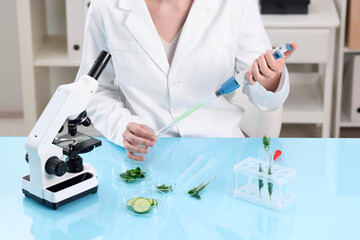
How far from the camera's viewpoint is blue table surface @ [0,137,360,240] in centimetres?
108

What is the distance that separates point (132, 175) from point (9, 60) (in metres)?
2.32

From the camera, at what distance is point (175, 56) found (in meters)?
1.61

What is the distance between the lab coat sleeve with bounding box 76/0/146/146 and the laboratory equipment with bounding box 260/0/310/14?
1.27 meters

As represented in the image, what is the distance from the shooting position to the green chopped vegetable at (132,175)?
1.29m

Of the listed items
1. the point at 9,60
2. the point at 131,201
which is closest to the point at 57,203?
the point at 131,201

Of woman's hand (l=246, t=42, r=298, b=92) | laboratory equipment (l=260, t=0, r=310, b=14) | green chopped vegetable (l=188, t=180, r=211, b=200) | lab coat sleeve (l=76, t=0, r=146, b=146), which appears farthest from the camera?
laboratory equipment (l=260, t=0, r=310, b=14)

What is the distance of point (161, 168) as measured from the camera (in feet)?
4.44

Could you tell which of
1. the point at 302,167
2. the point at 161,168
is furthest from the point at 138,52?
the point at 302,167

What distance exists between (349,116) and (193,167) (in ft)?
5.97

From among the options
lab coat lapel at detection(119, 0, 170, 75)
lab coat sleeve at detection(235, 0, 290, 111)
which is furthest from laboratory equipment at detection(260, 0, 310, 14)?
lab coat lapel at detection(119, 0, 170, 75)

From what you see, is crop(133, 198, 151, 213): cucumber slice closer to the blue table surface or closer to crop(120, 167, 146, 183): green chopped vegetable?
the blue table surface

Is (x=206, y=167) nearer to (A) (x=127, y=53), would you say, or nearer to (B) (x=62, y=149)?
(B) (x=62, y=149)

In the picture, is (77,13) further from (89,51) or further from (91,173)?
(91,173)

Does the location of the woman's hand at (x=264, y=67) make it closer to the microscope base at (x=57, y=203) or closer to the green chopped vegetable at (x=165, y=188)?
the green chopped vegetable at (x=165, y=188)
